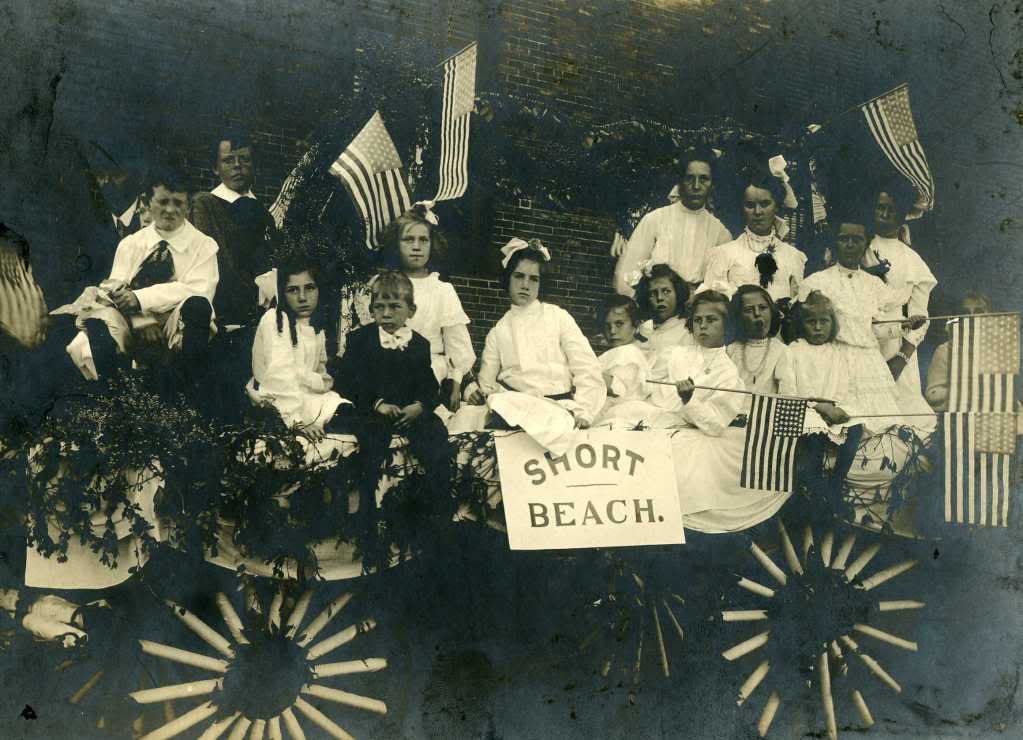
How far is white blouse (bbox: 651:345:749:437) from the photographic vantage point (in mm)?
6242

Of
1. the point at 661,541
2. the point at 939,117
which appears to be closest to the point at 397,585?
the point at 661,541

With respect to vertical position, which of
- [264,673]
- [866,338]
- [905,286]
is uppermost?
[905,286]

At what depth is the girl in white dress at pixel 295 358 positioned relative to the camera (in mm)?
5566

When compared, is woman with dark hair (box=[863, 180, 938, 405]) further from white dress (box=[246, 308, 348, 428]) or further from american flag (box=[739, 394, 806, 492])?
white dress (box=[246, 308, 348, 428])

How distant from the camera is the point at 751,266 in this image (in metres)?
6.50

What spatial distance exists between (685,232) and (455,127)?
1549 millimetres

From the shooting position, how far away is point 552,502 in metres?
5.95

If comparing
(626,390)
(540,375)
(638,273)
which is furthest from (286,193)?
(626,390)

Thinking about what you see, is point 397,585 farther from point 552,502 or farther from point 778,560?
point 778,560

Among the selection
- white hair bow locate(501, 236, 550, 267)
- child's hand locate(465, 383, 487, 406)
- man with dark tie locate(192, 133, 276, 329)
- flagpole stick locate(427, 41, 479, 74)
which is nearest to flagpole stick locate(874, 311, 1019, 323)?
white hair bow locate(501, 236, 550, 267)

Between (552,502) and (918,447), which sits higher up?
(918,447)

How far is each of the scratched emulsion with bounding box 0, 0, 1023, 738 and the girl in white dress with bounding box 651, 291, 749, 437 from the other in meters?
0.66

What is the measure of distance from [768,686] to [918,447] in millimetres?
1799

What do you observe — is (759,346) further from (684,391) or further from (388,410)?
(388,410)
